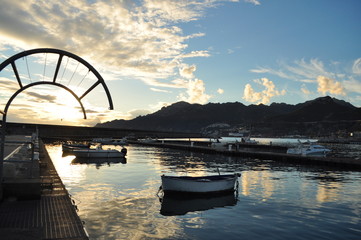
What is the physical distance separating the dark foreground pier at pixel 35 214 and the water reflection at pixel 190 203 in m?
7.23

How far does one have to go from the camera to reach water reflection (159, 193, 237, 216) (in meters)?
20.5

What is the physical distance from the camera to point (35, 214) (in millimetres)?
12477

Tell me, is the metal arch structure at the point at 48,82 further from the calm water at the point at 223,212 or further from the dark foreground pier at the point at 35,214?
the calm water at the point at 223,212

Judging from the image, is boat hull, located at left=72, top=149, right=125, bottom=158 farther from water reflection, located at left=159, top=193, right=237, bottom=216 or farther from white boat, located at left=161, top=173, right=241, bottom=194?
water reflection, located at left=159, top=193, right=237, bottom=216

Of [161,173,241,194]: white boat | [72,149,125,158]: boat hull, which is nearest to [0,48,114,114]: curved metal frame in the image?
[161,173,241,194]: white boat

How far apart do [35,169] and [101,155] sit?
3665 centimetres

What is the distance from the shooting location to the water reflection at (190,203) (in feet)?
67.1

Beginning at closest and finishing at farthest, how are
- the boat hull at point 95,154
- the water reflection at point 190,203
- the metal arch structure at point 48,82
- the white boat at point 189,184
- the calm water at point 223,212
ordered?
the metal arch structure at point 48,82
the calm water at point 223,212
the water reflection at point 190,203
the white boat at point 189,184
the boat hull at point 95,154

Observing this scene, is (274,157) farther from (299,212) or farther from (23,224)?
(23,224)

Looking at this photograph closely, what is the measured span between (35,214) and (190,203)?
1253 centimetres

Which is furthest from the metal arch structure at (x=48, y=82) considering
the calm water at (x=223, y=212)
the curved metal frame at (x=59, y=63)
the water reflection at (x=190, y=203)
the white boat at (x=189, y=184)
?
the white boat at (x=189, y=184)

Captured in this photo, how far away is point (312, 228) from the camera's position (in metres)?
16.5

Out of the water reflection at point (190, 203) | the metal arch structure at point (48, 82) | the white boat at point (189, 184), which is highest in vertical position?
the metal arch structure at point (48, 82)

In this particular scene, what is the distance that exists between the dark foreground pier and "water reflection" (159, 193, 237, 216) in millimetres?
7229
